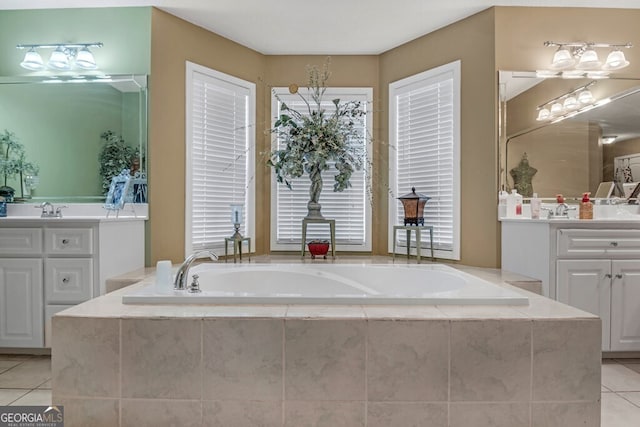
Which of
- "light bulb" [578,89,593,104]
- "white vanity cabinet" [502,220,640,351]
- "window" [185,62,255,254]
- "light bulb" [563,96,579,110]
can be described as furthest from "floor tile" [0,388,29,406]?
"light bulb" [578,89,593,104]

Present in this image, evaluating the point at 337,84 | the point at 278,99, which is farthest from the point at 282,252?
the point at 337,84

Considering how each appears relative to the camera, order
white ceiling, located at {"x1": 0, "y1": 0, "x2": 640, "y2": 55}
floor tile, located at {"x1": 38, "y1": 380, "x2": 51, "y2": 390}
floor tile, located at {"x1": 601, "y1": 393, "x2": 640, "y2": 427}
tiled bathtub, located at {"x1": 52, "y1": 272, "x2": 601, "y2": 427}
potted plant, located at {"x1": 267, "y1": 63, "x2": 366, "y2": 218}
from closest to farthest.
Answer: tiled bathtub, located at {"x1": 52, "y1": 272, "x2": 601, "y2": 427}, floor tile, located at {"x1": 601, "y1": 393, "x2": 640, "y2": 427}, floor tile, located at {"x1": 38, "y1": 380, "x2": 51, "y2": 390}, white ceiling, located at {"x1": 0, "y1": 0, "x2": 640, "y2": 55}, potted plant, located at {"x1": 267, "y1": 63, "x2": 366, "y2": 218}

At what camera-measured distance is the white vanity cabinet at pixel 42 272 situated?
2.53 metres

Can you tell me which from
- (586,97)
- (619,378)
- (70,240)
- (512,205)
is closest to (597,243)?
(512,205)

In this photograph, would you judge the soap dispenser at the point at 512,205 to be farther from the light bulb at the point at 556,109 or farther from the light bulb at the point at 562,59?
the light bulb at the point at 562,59

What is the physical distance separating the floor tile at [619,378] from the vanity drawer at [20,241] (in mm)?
3499

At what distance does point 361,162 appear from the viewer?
142 inches

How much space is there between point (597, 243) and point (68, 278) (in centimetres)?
334

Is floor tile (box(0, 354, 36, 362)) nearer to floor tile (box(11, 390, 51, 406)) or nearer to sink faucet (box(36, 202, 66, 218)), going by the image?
floor tile (box(11, 390, 51, 406))

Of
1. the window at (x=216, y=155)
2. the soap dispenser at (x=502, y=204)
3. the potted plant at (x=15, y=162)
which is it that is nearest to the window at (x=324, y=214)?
the window at (x=216, y=155)

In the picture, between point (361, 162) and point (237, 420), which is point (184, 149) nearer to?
point (361, 162)

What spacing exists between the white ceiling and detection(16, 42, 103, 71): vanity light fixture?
0.29 meters

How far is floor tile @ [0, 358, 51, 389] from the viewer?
2259mm

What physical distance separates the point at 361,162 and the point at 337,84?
80 centimetres
